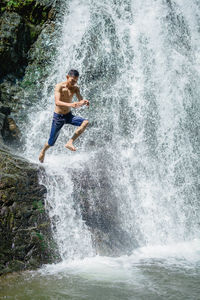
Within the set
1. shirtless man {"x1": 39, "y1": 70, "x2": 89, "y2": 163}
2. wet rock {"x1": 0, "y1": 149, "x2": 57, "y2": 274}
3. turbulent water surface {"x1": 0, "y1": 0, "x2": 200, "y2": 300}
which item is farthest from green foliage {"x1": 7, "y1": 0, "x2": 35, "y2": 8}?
wet rock {"x1": 0, "y1": 149, "x2": 57, "y2": 274}

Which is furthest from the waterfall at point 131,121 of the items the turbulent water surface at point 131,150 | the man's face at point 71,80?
the man's face at point 71,80

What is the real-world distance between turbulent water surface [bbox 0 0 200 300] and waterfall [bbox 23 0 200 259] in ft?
0.13

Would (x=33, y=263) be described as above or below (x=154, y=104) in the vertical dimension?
below

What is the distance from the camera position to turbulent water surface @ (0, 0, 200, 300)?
443 centimetres

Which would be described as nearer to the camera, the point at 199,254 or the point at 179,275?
the point at 179,275

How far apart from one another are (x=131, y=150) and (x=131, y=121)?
121cm

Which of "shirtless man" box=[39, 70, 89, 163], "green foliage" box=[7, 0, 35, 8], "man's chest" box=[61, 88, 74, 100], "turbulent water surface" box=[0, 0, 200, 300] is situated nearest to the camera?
"turbulent water surface" box=[0, 0, 200, 300]

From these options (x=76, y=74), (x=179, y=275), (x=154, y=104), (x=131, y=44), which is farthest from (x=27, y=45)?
(x=179, y=275)

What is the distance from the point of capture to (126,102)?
34.1 ft

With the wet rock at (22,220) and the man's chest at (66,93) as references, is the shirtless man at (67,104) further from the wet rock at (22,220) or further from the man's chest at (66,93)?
the wet rock at (22,220)

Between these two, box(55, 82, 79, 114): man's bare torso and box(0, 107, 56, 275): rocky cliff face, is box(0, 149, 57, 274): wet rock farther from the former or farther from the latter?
box(55, 82, 79, 114): man's bare torso

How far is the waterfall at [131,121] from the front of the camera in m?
7.31

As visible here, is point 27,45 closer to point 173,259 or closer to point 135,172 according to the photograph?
point 135,172

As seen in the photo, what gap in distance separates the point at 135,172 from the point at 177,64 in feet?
17.4
